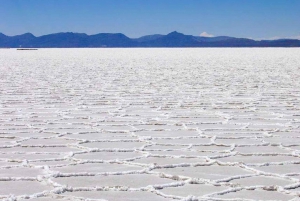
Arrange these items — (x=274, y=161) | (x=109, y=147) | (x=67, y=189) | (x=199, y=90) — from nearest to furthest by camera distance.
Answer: (x=67, y=189)
(x=274, y=161)
(x=109, y=147)
(x=199, y=90)

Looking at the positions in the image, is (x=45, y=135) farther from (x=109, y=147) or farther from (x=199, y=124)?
(x=199, y=124)

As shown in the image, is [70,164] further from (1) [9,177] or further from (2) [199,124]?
(2) [199,124]

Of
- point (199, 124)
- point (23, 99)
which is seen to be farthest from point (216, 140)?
point (23, 99)

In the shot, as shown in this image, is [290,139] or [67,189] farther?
[290,139]

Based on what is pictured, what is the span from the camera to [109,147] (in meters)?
3.04

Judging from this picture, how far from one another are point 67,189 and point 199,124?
185 centimetres

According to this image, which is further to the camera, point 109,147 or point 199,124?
point 199,124

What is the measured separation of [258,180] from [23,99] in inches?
144

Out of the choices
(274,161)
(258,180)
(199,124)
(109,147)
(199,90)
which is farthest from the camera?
(199,90)

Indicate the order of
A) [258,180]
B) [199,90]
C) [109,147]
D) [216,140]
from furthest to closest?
[199,90] → [216,140] → [109,147] → [258,180]

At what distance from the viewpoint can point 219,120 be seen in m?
4.07

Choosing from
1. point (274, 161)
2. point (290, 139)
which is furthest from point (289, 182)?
point (290, 139)

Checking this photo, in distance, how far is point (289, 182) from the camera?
2273mm

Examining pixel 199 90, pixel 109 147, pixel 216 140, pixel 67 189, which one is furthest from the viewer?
pixel 199 90
